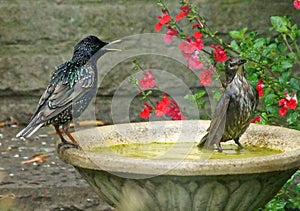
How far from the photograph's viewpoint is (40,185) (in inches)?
191

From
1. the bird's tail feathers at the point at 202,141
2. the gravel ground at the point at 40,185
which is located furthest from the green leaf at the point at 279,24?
the gravel ground at the point at 40,185

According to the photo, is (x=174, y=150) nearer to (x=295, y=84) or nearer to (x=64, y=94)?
(x=64, y=94)

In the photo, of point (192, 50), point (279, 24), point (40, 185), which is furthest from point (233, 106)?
point (40, 185)

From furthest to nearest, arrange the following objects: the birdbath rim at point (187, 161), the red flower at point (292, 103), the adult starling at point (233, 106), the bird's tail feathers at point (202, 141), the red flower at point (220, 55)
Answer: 1. the red flower at point (220, 55)
2. the red flower at point (292, 103)
3. the bird's tail feathers at point (202, 141)
4. the adult starling at point (233, 106)
5. the birdbath rim at point (187, 161)

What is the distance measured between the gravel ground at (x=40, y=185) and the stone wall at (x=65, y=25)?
25.8 inches

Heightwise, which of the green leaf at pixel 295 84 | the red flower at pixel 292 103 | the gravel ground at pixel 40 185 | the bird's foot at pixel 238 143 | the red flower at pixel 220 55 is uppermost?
the red flower at pixel 220 55

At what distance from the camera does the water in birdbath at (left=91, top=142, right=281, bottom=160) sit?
10.4ft

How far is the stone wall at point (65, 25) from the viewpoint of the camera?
5992 mm

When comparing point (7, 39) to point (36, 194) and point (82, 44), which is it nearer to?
point (36, 194)

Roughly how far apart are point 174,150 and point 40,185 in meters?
1.76

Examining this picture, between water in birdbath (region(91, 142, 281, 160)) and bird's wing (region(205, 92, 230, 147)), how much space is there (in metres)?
0.06

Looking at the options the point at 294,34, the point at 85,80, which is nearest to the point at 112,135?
the point at 85,80

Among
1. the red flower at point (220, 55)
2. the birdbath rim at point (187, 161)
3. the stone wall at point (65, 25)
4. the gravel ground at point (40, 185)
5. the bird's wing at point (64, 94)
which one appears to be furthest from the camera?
the stone wall at point (65, 25)

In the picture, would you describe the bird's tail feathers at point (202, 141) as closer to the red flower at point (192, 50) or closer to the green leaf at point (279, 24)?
the red flower at point (192, 50)
